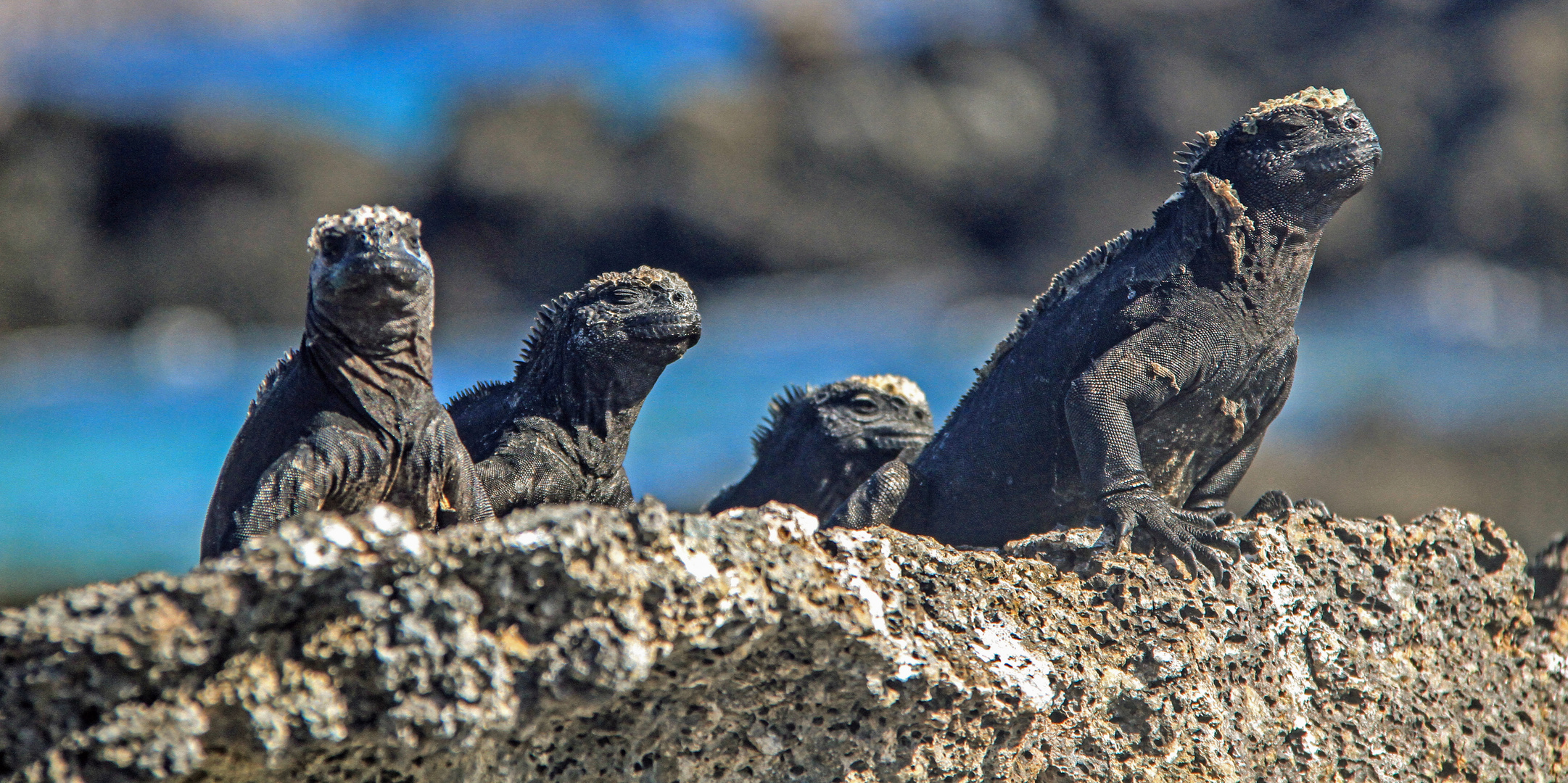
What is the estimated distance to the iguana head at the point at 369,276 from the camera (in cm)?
364

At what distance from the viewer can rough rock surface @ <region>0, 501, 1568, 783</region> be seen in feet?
8.80

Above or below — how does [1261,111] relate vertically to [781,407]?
above

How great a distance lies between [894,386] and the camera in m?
6.27

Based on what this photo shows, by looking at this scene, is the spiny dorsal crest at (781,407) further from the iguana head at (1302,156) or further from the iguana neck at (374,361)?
the iguana neck at (374,361)

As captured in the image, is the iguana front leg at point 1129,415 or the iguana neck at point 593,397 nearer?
the iguana front leg at point 1129,415

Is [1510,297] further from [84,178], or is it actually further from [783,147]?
[84,178]

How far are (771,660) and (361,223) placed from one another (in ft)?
5.07

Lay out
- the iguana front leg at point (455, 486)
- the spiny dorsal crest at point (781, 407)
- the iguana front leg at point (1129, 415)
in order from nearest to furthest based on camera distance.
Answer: the iguana front leg at point (455, 486) → the iguana front leg at point (1129, 415) → the spiny dorsal crest at point (781, 407)

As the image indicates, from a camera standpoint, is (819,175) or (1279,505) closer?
(1279,505)

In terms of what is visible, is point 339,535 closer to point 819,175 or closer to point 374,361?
point 374,361

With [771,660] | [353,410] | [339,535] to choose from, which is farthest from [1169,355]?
[339,535]

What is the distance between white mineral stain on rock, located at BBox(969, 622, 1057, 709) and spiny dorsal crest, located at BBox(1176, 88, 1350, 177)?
214 centimetres

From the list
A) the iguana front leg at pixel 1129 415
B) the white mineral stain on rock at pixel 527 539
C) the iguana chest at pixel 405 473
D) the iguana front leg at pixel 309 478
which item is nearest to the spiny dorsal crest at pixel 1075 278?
the iguana front leg at pixel 1129 415

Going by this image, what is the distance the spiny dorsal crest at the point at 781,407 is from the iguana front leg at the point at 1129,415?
186cm
